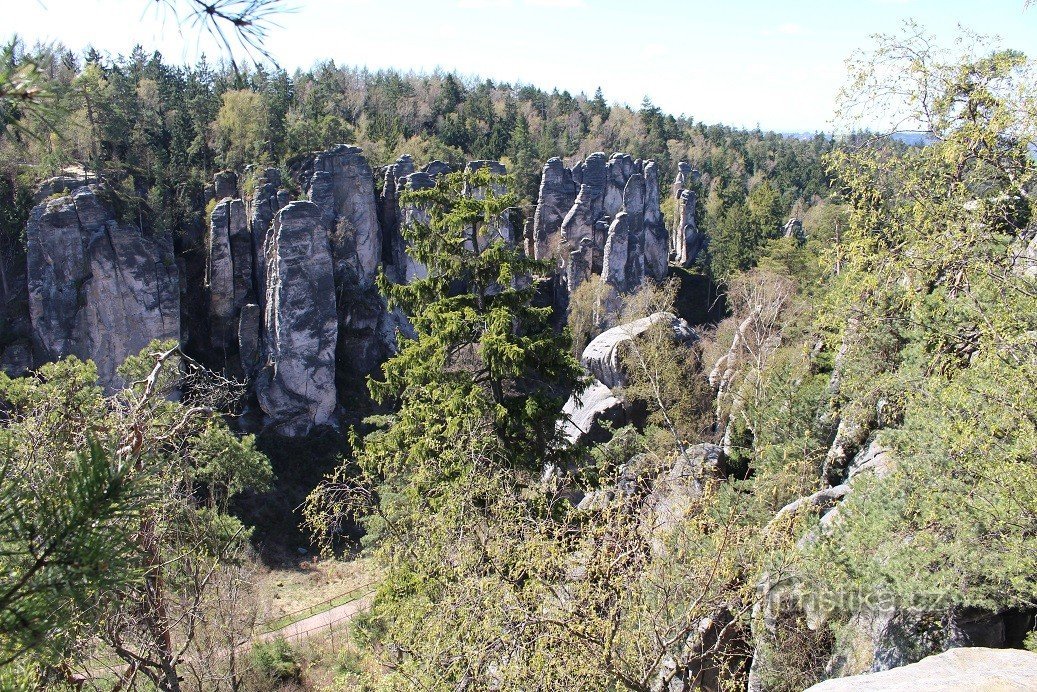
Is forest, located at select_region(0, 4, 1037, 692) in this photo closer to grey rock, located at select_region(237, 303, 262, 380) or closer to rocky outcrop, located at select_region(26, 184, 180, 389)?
grey rock, located at select_region(237, 303, 262, 380)

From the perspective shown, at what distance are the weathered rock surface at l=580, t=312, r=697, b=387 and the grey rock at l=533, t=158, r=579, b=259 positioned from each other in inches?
920

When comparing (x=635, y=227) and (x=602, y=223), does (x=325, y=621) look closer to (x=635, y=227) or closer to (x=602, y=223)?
(x=602, y=223)

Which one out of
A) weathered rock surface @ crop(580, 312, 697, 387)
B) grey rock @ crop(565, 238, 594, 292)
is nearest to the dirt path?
weathered rock surface @ crop(580, 312, 697, 387)

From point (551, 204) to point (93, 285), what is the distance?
26.0 m

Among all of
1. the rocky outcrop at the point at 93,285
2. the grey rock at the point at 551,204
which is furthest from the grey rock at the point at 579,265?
the rocky outcrop at the point at 93,285

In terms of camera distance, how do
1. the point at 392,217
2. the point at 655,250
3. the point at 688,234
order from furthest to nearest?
the point at 688,234, the point at 655,250, the point at 392,217

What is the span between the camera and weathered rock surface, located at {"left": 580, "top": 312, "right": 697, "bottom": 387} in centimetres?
1928

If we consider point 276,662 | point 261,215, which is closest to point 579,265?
point 261,215

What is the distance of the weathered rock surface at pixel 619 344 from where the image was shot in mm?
19281

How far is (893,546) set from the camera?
6.09 metres

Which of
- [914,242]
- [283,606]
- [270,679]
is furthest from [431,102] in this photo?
Result: [914,242]

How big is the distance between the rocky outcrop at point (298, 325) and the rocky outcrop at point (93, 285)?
15.1 ft

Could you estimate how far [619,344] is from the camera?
19.7 m

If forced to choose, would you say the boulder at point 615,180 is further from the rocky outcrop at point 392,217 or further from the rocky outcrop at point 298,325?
the rocky outcrop at point 298,325
